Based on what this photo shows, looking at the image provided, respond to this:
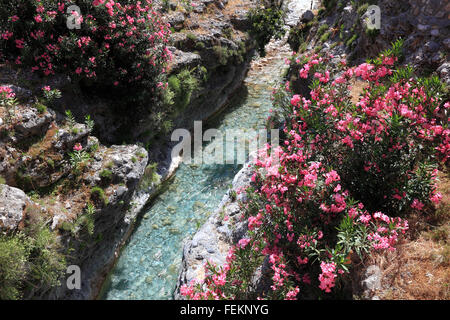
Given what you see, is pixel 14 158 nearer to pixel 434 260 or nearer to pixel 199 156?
pixel 199 156

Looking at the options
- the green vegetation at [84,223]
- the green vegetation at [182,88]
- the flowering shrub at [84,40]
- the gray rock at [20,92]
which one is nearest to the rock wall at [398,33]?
the green vegetation at [182,88]

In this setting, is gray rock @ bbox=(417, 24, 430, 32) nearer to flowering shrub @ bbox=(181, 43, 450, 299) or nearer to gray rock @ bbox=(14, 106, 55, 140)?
flowering shrub @ bbox=(181, 43, 450, 299)

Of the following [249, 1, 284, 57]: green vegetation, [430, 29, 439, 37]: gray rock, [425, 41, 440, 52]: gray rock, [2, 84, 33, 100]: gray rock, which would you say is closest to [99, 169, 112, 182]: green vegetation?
[2, 84, 33, 100]: gray rock

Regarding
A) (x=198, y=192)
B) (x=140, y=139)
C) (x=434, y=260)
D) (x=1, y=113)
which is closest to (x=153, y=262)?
(x=198, y=192)

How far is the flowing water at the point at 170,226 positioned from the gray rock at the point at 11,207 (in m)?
3.88

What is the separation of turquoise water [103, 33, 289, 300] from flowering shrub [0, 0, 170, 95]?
452cm

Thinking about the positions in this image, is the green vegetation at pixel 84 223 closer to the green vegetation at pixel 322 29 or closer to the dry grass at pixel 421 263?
the dry grass at pixel 421 263

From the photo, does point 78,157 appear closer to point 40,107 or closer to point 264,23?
point 40,107

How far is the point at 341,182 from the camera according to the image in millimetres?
6914

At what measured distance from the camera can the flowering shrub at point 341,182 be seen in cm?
600

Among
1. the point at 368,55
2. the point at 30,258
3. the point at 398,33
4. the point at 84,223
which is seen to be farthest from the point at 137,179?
the point at 398,33

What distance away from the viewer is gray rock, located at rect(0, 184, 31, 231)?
6.58 meters

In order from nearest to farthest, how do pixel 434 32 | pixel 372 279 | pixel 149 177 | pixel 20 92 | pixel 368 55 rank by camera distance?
pixel 372 279
pixel 20 92
pixel 434 32
pixel 149 177
pixel 368 55

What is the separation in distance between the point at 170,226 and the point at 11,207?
17.6ft
